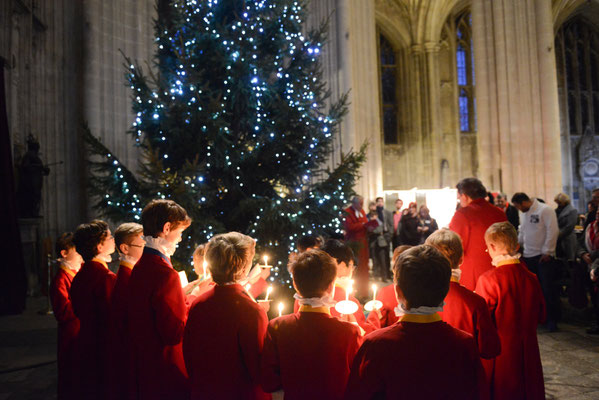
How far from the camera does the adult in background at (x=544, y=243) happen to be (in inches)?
203

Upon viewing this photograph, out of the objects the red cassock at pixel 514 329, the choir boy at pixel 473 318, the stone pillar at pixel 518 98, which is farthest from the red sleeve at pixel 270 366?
the stone pillar at pixel 518 98

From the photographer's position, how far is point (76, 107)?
8016mm

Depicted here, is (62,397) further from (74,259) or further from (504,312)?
(504,312)

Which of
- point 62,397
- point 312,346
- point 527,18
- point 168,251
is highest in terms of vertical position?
point 527,18

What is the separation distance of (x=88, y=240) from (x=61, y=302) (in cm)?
51

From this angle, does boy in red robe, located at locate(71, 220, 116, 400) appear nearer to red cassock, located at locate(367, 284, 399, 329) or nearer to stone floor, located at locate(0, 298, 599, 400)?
stone floor, located at locate(0, 298, 599, 400)

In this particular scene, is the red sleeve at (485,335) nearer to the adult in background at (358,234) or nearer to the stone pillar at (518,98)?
the adult in background at (358,234)

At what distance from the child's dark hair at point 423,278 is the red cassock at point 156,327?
42.7 inches

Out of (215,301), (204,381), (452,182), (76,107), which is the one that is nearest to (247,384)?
(204,381)

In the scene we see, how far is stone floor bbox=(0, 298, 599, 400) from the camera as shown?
3.49 m

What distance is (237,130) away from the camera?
182 inches

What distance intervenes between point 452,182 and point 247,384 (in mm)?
22883

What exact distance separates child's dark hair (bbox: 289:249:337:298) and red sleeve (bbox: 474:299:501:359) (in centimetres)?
80

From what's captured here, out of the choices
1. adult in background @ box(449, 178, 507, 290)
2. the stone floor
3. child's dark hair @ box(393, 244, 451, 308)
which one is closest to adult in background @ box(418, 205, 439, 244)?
the stone floor
